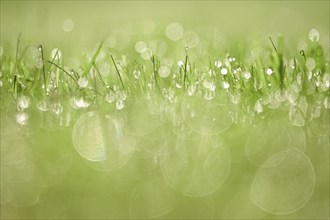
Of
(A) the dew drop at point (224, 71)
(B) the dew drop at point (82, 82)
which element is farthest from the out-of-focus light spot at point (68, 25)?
(A) the dew drop at point (224, 71)

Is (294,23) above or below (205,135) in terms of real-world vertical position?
above

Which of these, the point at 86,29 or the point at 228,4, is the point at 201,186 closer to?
the point at 86,29

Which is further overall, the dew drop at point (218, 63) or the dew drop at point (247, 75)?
the dew drop at point (218, 63)

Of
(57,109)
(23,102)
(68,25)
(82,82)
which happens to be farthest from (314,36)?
(68,25)

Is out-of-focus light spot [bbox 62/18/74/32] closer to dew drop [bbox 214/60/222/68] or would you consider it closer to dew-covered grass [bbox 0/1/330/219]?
dew-covered grass [bbox 0/1/330/219]

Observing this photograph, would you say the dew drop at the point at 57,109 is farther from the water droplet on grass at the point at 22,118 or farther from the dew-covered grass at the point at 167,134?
the water droplet on grass at the point at 22,118

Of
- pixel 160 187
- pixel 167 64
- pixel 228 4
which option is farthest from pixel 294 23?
pixel 160 187

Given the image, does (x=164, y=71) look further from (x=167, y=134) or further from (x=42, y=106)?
(x=42, y=106)
